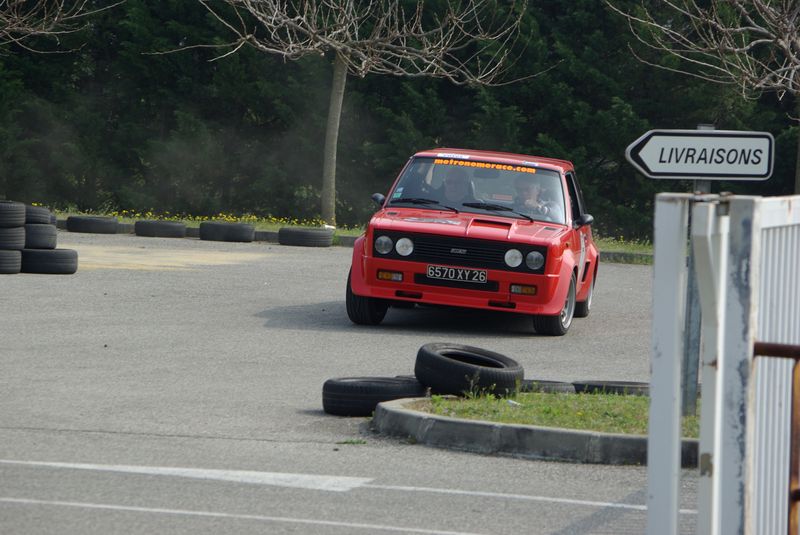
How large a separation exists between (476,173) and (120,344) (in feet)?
14.6

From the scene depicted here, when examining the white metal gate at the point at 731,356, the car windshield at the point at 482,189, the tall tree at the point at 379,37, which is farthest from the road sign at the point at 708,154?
the tall tree at the point at 379,37

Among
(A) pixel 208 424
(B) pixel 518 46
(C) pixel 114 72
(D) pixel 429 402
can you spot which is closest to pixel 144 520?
(A) pixel 208 424

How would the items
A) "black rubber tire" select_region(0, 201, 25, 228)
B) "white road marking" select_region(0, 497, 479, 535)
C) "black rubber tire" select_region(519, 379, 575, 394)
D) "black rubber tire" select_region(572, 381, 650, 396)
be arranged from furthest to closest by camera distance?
1. "black rubber tire" select_region(0, 201, 25, 228)
2. "black rubber tire" select_region(572, 381, 650, 396)
3. "black rubber tire" select_region(519, 379, 575, 394)
4. "white road marking" select_region(0, 497, 479, 535)

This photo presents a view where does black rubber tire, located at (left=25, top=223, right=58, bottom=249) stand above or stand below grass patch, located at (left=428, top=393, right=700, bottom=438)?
above

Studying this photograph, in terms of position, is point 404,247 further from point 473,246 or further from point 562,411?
point 562,411

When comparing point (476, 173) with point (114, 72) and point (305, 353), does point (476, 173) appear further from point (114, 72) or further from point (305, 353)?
point (114, 72)

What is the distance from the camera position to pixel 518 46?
34.3 meters

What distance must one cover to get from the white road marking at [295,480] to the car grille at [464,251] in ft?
20.8

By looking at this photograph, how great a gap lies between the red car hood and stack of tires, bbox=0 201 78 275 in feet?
18.0

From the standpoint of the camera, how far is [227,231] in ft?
80.2

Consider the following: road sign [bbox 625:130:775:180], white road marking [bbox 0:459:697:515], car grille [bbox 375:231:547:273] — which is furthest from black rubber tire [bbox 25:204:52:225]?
road sign [bbox 625:130:775:180]

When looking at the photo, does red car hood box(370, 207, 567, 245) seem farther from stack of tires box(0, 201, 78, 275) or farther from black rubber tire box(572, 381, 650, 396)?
stack of tires box(0, 201, 78, 275)

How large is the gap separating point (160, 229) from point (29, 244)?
792 centimetres

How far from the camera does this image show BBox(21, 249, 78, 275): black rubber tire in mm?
16922
